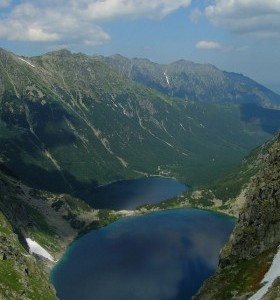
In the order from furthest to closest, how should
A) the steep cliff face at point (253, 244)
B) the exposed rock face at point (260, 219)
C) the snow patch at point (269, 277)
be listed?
1. the exposed rock face at point (260, 219)
2. the steep cliff face at point (253, 244)
3. the snow patch at point (269, 277)

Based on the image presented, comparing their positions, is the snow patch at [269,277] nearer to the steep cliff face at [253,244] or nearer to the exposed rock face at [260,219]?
the steep cliff face at [253,244]

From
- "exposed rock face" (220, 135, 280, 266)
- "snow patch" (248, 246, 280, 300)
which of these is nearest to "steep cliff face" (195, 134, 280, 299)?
"exposed rock face" (220, 135, 280, 266)

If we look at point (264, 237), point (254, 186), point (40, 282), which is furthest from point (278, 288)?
point (40, 282)

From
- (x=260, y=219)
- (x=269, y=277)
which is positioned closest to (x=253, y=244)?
(x=260, y=219)

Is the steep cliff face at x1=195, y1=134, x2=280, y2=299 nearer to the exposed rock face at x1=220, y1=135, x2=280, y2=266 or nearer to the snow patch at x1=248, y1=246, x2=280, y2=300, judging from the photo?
the exposed rock face at x1=220, y1=135, x2=280, y2=266

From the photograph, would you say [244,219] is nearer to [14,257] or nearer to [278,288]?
[278,288]

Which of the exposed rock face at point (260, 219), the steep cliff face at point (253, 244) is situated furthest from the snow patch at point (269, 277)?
the exposed rock face at point (260, 219)

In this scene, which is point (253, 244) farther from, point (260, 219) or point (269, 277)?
point (269, 277)
